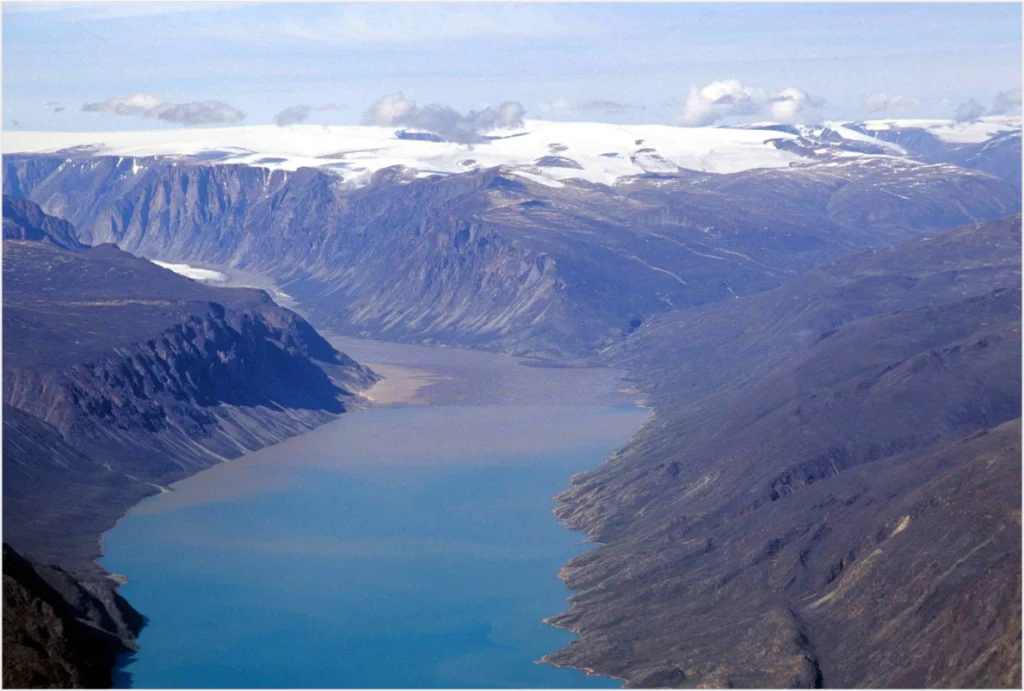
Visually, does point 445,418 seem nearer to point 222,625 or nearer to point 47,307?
point 47,307

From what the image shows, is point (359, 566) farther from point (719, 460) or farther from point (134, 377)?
point (134, 377)

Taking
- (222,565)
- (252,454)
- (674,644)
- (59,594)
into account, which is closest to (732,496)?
(674,644)

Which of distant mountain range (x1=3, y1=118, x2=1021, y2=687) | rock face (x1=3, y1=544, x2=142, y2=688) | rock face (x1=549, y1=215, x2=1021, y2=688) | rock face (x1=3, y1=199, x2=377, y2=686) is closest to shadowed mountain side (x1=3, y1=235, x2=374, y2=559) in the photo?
rock face (x1=3, y1=199, x2=377, y2=686)

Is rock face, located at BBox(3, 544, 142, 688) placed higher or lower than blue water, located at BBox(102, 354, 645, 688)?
higher

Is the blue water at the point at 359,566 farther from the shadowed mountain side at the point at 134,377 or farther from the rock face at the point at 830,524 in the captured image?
the shadowed mountain side at the point at 134,377

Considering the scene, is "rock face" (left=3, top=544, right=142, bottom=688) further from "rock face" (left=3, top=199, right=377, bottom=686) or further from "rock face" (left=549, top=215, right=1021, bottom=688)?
"rock face" (left=549, top=215, right=1021, bottom=688)

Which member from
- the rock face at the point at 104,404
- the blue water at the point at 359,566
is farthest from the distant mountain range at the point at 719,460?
the blue water at the point at 359,566
